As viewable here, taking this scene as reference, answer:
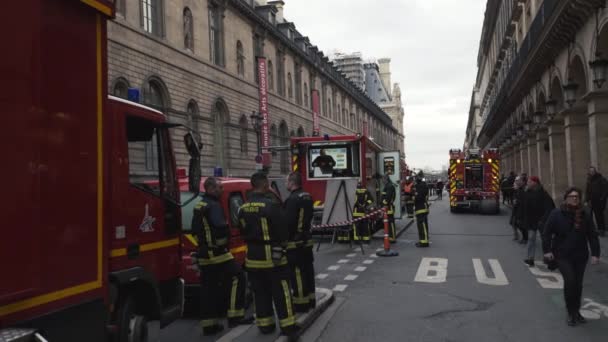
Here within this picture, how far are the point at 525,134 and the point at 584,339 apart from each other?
1098 inches

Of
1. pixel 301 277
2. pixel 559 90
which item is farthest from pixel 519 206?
pixel 559 90

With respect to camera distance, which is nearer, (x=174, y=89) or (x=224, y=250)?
(x=224, y=250)

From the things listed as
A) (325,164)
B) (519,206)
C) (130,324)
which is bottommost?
(130,324)

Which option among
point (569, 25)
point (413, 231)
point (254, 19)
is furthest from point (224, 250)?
point (254, 19)

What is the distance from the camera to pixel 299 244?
701 cm

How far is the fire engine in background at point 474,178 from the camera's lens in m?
26.9

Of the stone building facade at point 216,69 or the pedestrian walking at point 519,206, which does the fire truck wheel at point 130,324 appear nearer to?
the pedestrian walking at point 519,206

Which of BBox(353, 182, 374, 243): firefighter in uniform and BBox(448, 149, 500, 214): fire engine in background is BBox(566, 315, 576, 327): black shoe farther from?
BBox(448, 149, 500, 214): fire engine in background

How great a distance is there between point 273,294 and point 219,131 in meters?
27.7

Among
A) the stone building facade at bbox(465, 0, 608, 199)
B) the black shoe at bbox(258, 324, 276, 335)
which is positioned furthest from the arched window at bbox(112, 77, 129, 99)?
the black shoe at bbox(258, 324, 276, 335)

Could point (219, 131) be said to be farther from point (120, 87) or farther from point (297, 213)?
point (297, 213)

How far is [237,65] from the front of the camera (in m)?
36.8

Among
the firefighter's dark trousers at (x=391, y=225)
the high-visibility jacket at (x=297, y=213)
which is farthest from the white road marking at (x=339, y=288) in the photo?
the firefighter's dark trousers at (x=391, y=225)

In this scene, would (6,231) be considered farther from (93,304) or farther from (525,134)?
(525,134)
